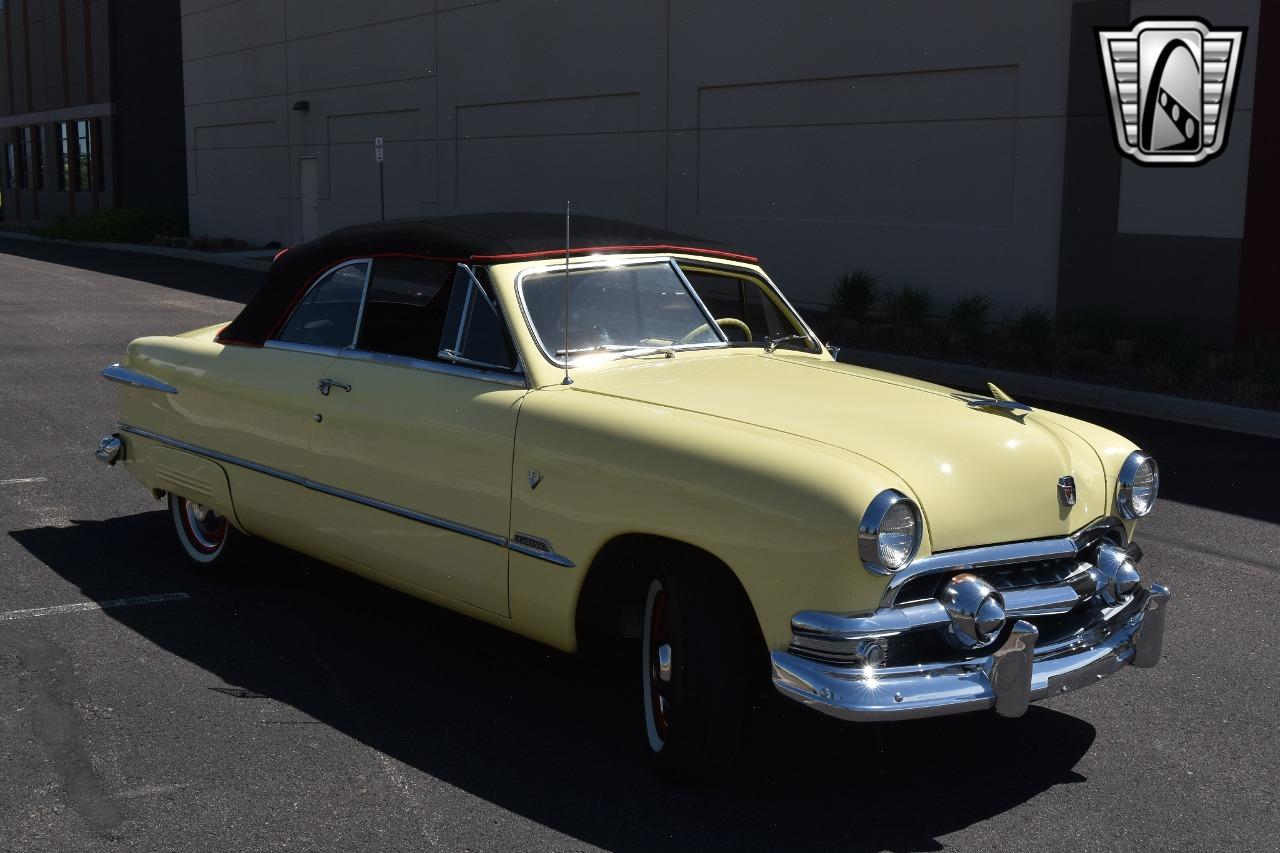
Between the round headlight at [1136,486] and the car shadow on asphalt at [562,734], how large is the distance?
2.64ft

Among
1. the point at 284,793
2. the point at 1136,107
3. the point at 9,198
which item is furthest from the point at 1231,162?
the point at 9,198

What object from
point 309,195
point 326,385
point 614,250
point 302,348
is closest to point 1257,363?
point 614,250

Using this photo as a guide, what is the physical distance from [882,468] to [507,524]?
1348mm

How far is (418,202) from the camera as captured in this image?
90.5 feet

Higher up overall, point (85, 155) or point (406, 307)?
point (85, 155)

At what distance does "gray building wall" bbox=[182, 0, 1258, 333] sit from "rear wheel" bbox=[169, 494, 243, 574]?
11352 mm

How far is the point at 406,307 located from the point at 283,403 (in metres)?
0.67

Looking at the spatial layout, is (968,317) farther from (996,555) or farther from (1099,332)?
(996,555)

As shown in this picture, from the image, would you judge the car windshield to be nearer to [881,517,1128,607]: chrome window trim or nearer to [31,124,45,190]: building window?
[881,517,1128,607]: chrome window trim

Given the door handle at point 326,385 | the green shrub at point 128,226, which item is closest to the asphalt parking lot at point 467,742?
the door handle at point 326,385

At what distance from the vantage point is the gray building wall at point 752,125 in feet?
52.6

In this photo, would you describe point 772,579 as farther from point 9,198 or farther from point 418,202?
point 9,198

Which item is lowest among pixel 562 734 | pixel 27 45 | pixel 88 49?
pixel 562 734

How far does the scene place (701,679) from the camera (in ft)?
13.3
